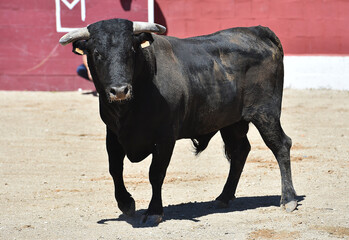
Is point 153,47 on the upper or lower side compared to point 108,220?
upper

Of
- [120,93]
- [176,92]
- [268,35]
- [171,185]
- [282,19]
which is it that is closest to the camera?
[120,93]

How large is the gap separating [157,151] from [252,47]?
55.7 inches

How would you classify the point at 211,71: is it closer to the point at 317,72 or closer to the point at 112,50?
the point at 112,50

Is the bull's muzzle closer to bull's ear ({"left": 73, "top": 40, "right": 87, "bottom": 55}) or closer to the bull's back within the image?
bull's ear ({"left": 73, "top": 40, "right": 87, "bottom": 55})

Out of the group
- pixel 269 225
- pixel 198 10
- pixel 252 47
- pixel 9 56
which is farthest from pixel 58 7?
pixel 269 225

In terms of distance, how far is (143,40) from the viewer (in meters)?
5.23

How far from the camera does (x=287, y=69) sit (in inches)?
538

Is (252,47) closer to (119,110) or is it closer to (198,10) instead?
(119,110)

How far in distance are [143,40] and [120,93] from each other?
0.57 metres

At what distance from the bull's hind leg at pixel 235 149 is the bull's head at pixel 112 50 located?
151 cm

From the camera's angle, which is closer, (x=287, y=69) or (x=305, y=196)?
(x=305, y=196)

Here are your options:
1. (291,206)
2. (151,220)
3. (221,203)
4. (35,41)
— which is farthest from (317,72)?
(151,220)

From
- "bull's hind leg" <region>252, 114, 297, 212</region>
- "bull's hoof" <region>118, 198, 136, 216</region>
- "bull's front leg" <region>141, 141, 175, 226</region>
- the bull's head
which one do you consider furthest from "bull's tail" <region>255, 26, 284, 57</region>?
"bull's hoof" <region>118, 198, 136, 216</region>

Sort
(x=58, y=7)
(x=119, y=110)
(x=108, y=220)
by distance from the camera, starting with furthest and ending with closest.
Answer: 1. (x=58, y=7)
2. (x=108, y=220)
3. (x=119, y=110)
